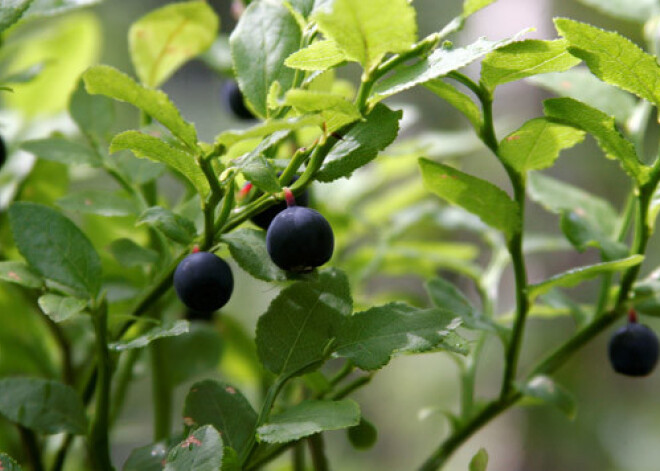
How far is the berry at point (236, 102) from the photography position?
0.80 m

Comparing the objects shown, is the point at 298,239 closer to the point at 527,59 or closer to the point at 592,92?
the point at 527,59

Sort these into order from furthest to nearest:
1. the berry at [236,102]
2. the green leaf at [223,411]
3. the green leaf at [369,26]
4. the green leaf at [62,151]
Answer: the berry at [236,102], the green leaf at [62,151], the green leaf at [223,411], the green leaf at [369,26]

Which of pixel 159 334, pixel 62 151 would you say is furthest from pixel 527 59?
pixel 62 151

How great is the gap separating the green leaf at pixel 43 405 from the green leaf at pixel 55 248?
0.07 m

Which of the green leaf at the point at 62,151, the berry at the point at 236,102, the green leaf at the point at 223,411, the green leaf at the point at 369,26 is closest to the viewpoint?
the green leaf at the point at 369,26

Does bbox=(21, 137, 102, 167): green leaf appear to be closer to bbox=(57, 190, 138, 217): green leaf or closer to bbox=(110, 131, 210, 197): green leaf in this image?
bbox=(57, 190, 138, 217): green leaf

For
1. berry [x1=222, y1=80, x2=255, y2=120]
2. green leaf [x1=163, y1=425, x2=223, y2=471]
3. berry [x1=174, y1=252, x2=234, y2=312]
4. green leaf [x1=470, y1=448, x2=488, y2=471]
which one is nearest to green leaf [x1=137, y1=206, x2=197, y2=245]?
berry [x1=174, y1=252, x2=234, y2=312]

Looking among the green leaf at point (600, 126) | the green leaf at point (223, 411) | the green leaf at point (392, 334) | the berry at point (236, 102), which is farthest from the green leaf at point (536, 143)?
the berry at point (236, 102)

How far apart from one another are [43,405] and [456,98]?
1.10 ft

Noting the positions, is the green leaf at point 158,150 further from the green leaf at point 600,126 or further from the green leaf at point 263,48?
the green leaf at point 600,126

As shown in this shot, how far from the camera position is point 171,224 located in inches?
18.8

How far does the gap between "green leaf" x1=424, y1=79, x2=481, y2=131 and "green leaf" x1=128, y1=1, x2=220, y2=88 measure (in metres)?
0.25

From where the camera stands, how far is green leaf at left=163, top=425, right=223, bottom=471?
41cm

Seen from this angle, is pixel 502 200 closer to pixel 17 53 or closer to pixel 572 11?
pixel 17 53
